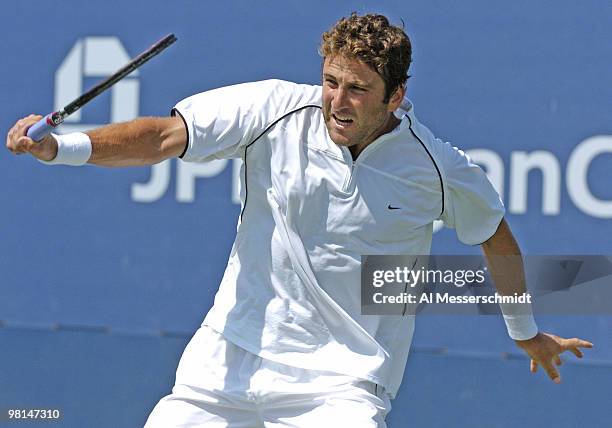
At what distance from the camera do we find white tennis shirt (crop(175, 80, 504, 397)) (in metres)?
2.99

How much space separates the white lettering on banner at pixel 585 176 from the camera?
13.7ft

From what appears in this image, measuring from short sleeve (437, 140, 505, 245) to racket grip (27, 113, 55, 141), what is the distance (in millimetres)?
1026

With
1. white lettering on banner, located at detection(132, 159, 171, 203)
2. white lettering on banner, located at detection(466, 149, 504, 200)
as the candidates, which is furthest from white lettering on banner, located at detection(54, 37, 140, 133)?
white lettering on banner, located at detection(466, 149, 504, 200)

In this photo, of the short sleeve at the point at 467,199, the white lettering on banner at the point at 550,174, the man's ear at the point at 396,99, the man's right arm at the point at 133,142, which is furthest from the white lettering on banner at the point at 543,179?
the man's right arm at the point at 133,142

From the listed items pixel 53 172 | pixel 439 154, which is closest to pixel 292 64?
pixel 53 172

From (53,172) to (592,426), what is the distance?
236 cm

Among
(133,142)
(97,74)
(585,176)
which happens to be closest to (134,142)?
(133,142)

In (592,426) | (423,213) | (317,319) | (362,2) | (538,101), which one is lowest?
(592,426)

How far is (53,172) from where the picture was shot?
4.91 meters

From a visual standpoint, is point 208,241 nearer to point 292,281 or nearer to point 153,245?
point 153,245

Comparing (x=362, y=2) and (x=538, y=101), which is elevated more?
(x=362, y=2)

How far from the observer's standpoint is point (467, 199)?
3.18 meters

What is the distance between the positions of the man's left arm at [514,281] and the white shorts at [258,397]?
55 cm

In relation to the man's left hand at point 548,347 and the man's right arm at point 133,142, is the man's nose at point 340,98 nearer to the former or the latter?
the man's right arm at point 133,142
